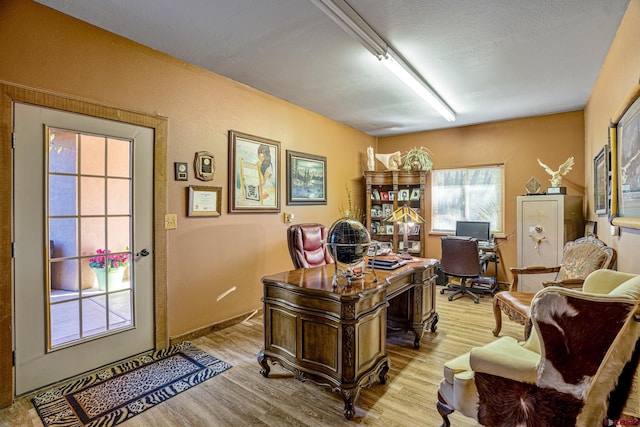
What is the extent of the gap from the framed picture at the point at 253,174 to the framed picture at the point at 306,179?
0.26 metres

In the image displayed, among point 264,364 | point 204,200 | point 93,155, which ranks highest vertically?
point 93,155

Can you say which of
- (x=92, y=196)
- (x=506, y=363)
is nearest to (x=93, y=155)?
(x=92, y=196)

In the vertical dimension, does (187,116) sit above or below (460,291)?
above

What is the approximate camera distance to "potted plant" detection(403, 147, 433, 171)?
546 cm

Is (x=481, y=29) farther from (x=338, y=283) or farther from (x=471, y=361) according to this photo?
(x=471, y=361)

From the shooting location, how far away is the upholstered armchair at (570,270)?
2.53 m

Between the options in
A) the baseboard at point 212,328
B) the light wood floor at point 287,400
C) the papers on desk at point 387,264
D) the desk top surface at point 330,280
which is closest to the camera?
the light wood floor at point 287,400

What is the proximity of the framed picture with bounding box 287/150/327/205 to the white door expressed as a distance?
1.90 metres

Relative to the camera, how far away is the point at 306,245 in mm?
3336

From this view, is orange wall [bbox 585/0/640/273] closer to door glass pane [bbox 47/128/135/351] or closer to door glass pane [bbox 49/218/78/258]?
door glass pane [bbox 47/128/135/351]

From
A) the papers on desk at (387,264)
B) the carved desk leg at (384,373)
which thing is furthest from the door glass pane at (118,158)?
the carved desk leg at (384,373)

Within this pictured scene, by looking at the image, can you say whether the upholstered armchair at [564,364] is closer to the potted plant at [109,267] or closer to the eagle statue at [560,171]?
the potted plant at [109,267]

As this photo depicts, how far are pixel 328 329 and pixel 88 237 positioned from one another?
6.77 feet

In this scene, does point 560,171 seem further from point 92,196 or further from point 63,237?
point 63,237
